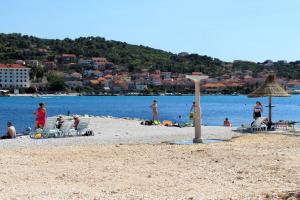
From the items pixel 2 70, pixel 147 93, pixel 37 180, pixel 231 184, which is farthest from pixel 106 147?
pixel 147 93

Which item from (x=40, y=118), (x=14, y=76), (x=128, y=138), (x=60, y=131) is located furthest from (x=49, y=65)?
(x=128, y=138)

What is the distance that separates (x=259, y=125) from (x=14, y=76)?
159 meters

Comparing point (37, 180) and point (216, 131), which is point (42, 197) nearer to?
point (37, 180)

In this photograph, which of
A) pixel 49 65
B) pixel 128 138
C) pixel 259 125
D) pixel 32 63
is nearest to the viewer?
pixel 128 138

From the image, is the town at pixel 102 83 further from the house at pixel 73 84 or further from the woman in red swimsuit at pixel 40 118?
the woman in red swimsuit at pixel 40 118

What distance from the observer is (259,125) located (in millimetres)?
20516

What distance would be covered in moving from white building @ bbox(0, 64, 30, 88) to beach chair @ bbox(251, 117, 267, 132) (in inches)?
6085

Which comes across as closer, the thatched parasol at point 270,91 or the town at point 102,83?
the thatched parasol at point 270,91

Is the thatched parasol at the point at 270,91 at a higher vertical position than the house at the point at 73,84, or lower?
higher

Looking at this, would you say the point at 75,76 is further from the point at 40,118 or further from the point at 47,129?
the point at 47,129

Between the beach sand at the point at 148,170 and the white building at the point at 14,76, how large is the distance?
157 m

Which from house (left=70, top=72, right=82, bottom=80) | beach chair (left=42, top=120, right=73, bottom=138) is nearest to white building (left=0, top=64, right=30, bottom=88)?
house (left=70, top=72, right=82, bottom=80)

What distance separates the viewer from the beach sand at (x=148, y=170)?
29.8 feet

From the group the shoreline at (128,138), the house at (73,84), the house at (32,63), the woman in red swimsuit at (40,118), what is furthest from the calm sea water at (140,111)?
the house at (32,63)
